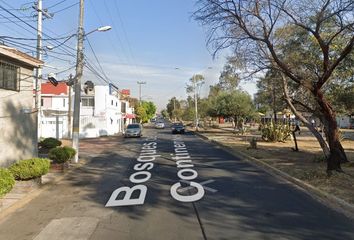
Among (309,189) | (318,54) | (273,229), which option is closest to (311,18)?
(318,54)

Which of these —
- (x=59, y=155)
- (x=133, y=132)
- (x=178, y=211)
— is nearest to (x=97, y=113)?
(x=133, y=132)

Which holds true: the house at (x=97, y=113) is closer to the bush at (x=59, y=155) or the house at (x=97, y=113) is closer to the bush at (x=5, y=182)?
the bush at (x=59, y=155)

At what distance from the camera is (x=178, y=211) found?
388 inches

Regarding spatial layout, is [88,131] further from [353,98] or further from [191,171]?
[191,171]

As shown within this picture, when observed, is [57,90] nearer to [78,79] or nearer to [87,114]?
[87,114]

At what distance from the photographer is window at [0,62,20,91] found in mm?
15418

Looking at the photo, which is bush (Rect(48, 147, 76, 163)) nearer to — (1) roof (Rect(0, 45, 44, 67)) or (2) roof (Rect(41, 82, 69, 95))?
(1) roof (Rect(0, 45, 44, 67))

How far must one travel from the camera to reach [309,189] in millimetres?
12508

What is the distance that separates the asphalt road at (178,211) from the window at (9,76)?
4.02 metres

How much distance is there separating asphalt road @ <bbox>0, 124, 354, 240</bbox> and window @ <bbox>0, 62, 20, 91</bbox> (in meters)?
4.02

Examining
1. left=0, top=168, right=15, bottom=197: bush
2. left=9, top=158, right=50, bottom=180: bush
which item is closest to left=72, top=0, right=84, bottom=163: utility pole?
left=9, top=158, right=50, bottom=180: bush

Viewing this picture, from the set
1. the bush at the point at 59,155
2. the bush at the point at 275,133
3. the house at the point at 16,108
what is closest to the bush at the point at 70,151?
the bush at the point at 59,155

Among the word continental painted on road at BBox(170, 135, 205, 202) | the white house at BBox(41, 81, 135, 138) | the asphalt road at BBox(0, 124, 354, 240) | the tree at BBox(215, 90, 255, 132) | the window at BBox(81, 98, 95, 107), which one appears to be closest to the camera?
the asphalt road at BBox(0, 124, 354, 240)

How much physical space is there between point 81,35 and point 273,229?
679 inches
